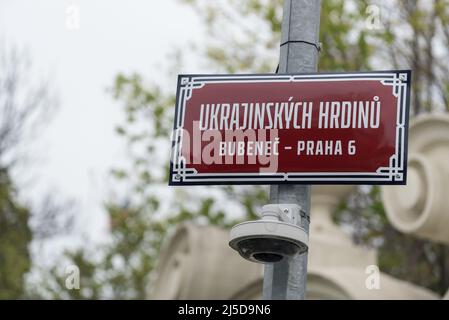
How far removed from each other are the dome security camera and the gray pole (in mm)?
96

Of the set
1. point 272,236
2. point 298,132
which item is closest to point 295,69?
point 298,132

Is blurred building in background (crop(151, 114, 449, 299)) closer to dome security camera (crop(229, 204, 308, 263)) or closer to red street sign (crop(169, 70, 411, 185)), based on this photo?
red street sign (crop(169, 70, 411, 185))

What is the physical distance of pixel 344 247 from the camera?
36.8 ft

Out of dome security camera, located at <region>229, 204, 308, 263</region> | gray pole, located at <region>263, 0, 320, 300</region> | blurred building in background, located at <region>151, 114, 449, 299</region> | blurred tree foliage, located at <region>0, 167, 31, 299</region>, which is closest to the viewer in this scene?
dome security camera, located at <region>229, 204, 308, 263</region>

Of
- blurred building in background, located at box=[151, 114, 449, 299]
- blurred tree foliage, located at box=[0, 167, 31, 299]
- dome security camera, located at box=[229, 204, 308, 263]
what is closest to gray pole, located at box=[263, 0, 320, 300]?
dome security camera, located at box=[229, 204, 308, 263]

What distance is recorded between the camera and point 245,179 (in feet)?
16.9

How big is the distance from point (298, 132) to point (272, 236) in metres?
0.63

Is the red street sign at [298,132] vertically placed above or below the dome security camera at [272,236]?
above

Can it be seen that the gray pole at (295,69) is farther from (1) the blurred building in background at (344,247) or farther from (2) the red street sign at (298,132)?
(1) the blurred building in background at (344,247)

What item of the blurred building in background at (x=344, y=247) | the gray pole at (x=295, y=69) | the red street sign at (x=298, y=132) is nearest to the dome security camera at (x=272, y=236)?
the gray pole at (x=295, y=69)

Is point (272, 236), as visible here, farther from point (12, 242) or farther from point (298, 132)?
point (12, 242)

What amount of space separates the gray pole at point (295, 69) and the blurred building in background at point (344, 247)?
4.83m

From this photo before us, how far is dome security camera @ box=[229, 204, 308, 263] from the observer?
15.7 feet

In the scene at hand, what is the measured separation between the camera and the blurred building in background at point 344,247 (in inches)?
413
